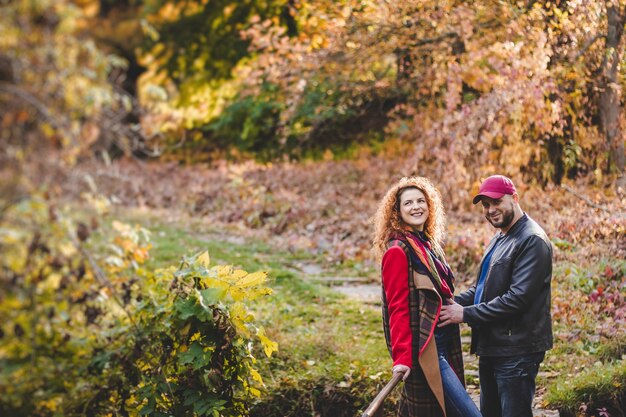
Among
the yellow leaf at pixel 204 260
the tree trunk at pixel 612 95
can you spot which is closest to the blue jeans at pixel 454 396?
the yellow leaf at pixel 204 260

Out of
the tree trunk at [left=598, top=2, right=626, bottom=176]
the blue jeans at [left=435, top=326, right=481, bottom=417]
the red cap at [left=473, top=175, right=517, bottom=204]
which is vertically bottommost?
the blue jeans at [left=435, top=326, right=481, bottom=417]

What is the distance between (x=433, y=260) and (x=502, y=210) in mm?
549

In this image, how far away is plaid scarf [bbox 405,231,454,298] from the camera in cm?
341

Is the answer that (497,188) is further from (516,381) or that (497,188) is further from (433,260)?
(516,381)

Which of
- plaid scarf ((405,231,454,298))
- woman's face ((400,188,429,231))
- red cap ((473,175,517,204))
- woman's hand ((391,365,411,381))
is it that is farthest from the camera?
red cap ((473,175,517,204))

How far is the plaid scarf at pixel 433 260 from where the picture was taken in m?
3.41

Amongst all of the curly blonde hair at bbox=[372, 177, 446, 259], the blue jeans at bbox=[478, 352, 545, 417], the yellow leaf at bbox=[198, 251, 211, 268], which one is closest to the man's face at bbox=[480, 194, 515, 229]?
the curly blonde hair at bbox=[372, 177, 446, 259]

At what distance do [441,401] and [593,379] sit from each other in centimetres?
190

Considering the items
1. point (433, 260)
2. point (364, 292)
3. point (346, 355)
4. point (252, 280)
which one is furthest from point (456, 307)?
point (364, 292)

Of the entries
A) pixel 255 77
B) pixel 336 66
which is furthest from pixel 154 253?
pixel 336 66

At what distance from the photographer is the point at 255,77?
34.7 feet

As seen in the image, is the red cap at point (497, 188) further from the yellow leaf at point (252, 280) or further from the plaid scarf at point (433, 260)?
the yellow leaf at point (252, 280)

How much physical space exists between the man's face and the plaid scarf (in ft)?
1.29

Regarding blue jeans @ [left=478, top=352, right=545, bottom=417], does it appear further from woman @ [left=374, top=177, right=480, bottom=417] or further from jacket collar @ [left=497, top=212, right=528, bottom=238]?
jacket collar @ [left=497, top=212, right=528, bottom=238]
